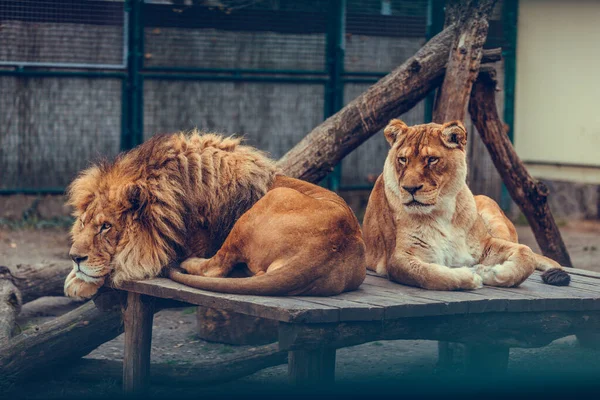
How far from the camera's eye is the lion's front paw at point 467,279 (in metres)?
4.53

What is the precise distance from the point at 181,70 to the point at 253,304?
6.15 meters

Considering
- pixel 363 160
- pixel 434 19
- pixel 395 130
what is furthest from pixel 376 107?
pixel 434 19

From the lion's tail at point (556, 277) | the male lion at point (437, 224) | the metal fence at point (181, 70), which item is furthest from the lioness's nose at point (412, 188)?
the metal fence at point (181, 70)

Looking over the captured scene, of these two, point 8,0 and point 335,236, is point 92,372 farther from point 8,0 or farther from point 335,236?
point 8,0

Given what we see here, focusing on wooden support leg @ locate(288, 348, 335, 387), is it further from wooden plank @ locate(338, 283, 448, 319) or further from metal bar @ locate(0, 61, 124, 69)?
metal bar @ locate(0, 61, 124, 69)

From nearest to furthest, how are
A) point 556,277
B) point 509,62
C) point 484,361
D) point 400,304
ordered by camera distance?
1. point 400,304
2. point 556,277
3. point 484,361
4. point 509,62

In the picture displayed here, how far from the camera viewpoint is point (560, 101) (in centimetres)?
1077

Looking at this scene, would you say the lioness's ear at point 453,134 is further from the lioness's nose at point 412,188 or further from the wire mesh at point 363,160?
the wire mesh at point 363,160

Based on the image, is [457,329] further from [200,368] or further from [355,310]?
[200,368]

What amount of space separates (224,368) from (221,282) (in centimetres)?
135

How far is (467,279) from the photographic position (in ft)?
14.9

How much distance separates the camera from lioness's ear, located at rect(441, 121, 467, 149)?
182 inches

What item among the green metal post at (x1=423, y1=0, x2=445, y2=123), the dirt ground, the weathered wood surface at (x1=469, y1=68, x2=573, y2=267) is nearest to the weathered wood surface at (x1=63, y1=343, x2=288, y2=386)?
the dirt ground

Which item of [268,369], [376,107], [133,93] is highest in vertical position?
[133,93]
